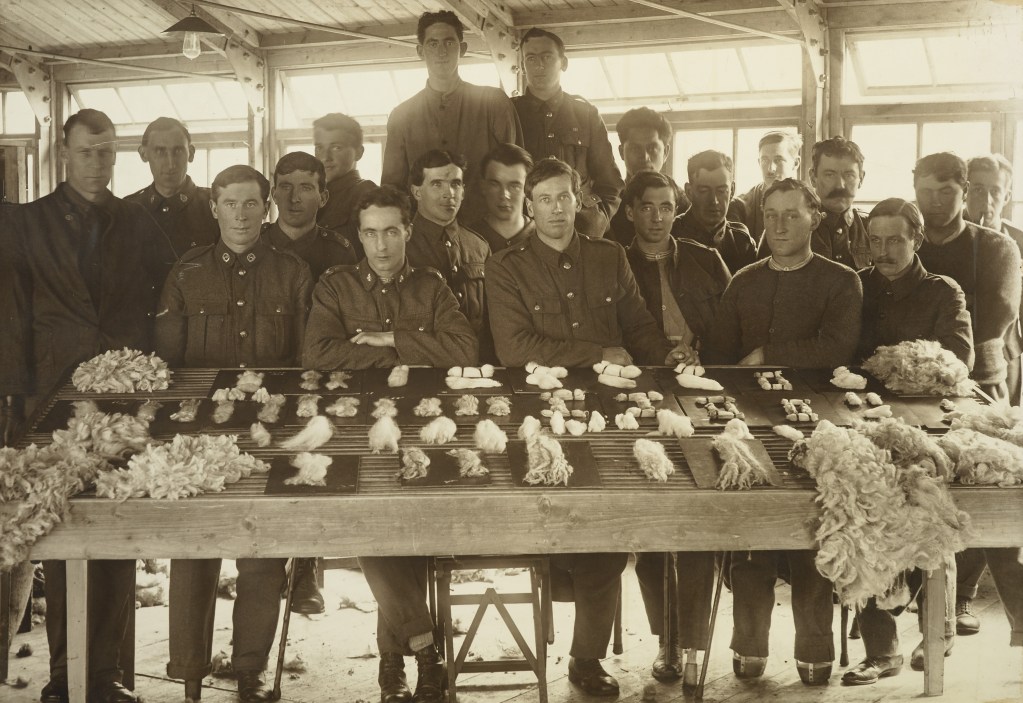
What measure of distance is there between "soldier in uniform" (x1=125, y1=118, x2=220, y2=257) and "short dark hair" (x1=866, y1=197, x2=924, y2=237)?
2.94 metres

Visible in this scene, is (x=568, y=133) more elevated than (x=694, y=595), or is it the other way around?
(x=568, y=133)

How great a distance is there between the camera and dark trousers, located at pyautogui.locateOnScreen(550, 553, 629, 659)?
3.56 m

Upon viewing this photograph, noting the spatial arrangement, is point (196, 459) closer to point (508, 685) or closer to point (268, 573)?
point (268, 573)

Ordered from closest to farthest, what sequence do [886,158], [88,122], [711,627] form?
[711,627]
[88,122]
[886,158]

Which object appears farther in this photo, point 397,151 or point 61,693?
point 397,151

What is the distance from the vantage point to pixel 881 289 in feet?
13.2

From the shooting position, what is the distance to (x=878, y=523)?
309cm

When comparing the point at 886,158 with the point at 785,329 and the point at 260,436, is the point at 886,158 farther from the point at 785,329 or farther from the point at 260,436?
the point at 260,436

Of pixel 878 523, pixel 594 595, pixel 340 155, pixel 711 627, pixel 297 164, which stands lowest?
pixel 711 627

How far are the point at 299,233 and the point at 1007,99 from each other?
4.14 m

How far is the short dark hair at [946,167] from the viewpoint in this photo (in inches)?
167

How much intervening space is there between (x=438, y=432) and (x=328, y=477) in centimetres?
42

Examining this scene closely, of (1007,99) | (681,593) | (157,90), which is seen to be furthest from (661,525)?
(1007,99)

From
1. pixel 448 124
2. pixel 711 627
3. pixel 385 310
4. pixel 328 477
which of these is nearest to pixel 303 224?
pixel 385 310
